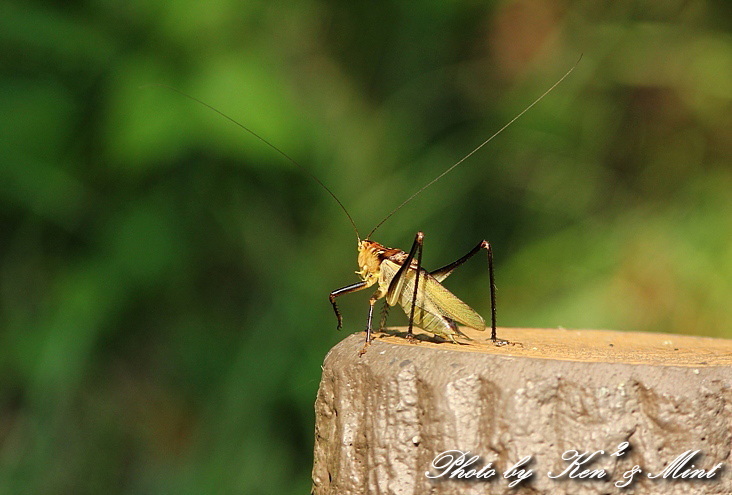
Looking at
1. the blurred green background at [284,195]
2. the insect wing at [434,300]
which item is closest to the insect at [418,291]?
the insect wing at [434,300]

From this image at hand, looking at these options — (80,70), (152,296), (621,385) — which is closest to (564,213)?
(152,296)

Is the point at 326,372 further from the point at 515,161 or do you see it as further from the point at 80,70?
the point at 515,161

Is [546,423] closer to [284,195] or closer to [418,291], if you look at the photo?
A: [418,291]

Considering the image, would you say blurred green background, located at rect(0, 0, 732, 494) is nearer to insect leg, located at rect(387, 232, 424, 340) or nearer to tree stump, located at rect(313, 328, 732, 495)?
insect leg, located at rect(387, 232, 424, 340)

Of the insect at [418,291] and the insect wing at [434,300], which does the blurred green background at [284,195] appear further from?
the insect wing at [434,300]

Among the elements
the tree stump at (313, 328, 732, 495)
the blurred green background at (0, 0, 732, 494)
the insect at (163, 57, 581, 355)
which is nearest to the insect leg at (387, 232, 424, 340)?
the insect at (163, 57, 581, 355)

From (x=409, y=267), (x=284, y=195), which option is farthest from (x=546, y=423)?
(x=284, y=195)
